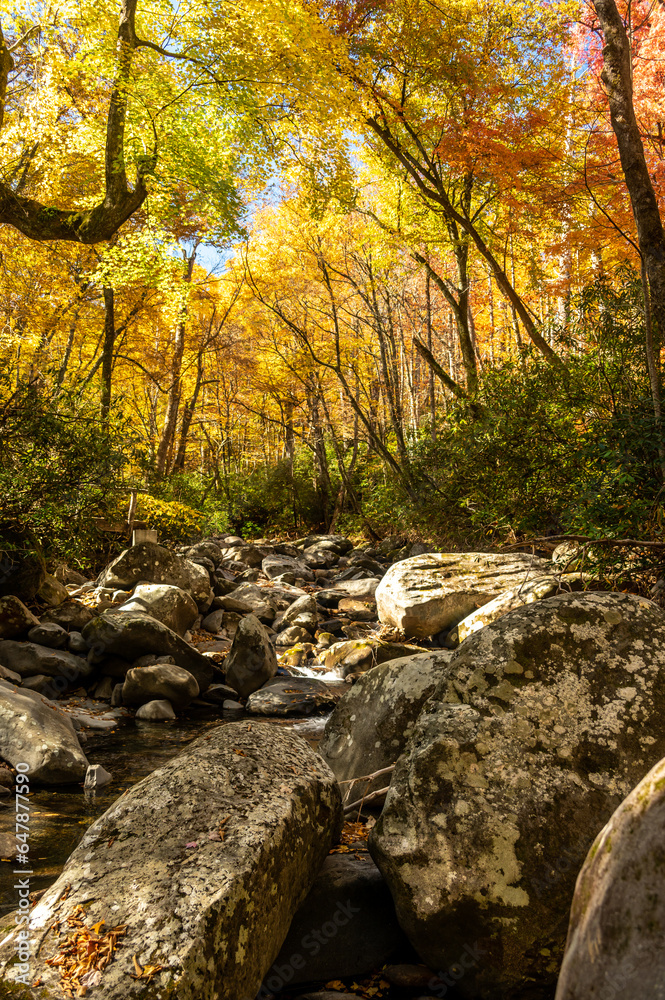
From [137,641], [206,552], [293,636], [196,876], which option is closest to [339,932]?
[196,876]

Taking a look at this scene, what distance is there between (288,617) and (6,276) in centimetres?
1010

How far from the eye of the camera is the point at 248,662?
285 inches

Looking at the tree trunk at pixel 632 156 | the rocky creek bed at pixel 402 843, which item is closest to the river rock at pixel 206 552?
the rocky creek bed at pixel 402 843

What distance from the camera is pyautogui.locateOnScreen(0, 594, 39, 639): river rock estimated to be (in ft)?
22.9

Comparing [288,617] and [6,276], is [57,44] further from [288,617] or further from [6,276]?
[288,617]

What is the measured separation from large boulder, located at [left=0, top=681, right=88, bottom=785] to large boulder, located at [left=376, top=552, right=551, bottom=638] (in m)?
4.68

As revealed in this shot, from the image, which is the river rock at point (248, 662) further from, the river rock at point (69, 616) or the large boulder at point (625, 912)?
the large boulder at point (625, 912)

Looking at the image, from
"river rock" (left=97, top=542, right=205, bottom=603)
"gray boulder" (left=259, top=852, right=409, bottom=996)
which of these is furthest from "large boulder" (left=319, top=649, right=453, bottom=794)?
"river rock" (left=97, top=542, right=205, bottom=603)

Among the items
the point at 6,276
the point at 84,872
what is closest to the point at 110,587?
the point at 84,872

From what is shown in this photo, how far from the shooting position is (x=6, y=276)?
1316 cm

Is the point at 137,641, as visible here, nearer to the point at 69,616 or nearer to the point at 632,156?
the point at 69,616

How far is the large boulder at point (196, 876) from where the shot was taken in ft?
6.16

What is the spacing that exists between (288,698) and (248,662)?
738mm

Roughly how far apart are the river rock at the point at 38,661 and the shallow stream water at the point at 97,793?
110 cm
